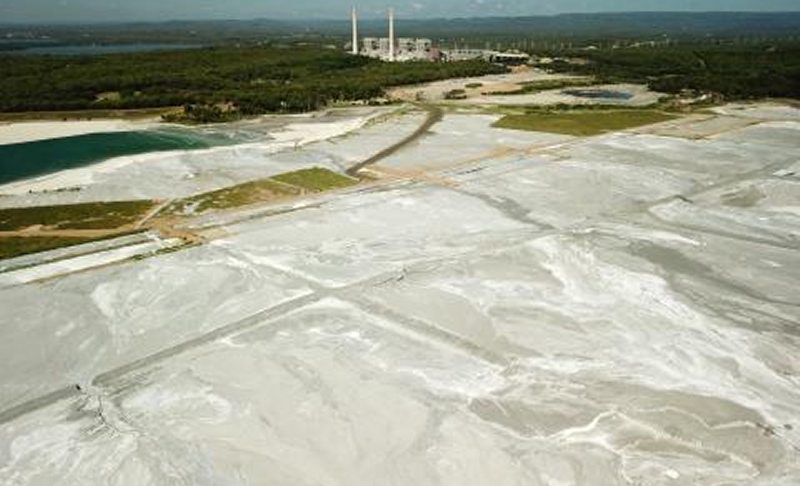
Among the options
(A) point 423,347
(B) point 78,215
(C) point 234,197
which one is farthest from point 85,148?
(A) point 423,347

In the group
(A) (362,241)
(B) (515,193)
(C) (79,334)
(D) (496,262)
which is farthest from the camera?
(B) (515,193)

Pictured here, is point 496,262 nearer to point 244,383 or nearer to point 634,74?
point 244,383

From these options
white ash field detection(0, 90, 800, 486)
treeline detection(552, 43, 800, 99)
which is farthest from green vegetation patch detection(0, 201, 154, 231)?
treeline detection(552, 43, 800, 99)

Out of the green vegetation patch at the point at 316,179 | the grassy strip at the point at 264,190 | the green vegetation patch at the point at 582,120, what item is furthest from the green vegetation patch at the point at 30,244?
the green vegetation patch at the point at 582,120

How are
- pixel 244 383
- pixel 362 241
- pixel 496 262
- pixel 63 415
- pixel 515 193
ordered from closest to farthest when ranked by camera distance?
pixel 63 415, pixel 244 383, pixel 496 262, pixel 362 241, pixel 515 193

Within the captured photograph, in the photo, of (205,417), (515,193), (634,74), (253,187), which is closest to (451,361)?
(205,417)

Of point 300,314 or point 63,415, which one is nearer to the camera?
point 63,415

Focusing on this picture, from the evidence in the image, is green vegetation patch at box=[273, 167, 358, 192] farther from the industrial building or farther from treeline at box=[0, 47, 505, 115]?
the industrial building
